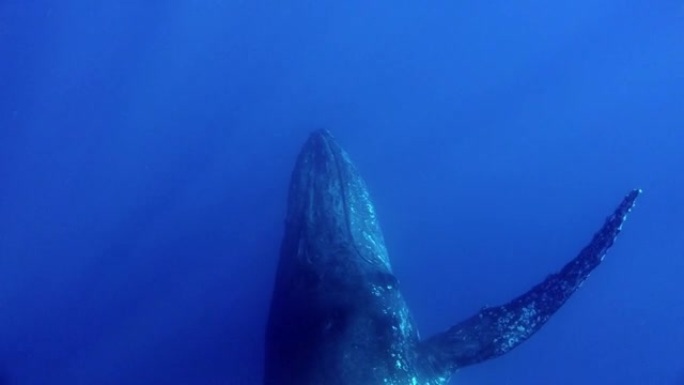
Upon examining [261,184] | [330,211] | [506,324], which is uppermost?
[261,184]

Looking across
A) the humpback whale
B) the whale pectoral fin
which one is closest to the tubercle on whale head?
the humpback whale

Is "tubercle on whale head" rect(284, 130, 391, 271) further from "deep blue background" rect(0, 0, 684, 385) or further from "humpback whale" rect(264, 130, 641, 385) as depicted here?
"deep blue background" rect(0, 0, 684, 385)

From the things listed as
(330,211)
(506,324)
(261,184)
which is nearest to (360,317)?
(506,324)

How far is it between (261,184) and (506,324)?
15.2m

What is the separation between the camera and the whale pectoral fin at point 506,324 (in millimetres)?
6598

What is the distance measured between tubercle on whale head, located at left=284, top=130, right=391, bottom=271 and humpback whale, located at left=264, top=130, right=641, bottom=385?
20 millimetres

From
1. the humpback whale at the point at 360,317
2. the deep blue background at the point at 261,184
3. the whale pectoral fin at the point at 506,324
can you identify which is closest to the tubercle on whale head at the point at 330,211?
the humpback whale at the point at 360,317

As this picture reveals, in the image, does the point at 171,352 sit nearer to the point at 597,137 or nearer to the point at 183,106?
the point at 183,106

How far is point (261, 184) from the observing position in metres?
21.0

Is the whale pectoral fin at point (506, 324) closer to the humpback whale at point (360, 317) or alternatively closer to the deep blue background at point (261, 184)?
the humpback whale at point (360, 317)

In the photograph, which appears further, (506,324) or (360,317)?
(506,324)

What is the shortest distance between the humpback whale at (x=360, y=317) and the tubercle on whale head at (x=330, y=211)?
2cm

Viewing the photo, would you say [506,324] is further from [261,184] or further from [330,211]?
[261,184]

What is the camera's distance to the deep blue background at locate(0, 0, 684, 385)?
64.9 ft
